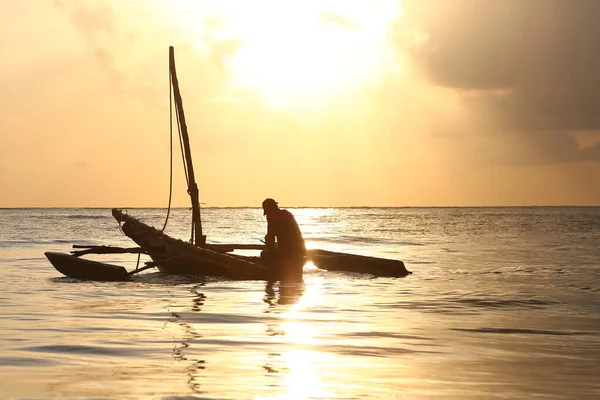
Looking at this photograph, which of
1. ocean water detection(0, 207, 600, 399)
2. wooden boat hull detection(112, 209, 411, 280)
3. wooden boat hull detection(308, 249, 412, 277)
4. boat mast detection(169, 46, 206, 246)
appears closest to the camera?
ocean water detection(0, 207, 600, 399)

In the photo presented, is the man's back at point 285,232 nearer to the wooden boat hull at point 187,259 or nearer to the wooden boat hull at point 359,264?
the wooden boat hull at point 187,259

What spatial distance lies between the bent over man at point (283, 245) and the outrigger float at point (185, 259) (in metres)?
0.31

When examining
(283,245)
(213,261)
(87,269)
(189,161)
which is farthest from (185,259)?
(189,161)

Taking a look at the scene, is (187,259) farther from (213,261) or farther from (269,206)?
(269,206)

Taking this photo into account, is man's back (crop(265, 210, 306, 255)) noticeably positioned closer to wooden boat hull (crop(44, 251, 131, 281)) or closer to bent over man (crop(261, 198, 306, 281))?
bent over man (crop(261, 198, 306, 281))

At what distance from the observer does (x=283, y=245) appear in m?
17.9

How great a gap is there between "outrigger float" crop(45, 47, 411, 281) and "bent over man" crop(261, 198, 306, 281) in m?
0.31

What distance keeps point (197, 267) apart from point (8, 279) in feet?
14.4

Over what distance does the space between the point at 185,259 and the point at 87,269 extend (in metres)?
2.28

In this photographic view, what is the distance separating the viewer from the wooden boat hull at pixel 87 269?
18344 millimetres

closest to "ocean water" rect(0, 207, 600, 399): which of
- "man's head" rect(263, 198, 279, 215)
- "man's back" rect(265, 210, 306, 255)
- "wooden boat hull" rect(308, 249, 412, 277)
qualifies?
"man's back" rect(265, 210, 306, 255)

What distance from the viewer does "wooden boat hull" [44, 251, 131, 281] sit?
60.2 ft

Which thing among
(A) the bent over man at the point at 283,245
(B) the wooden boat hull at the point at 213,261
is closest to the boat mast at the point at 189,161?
(B) the wooden boat hull at the point at 213,261

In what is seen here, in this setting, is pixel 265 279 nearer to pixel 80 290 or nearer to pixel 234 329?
pixel 80 290
